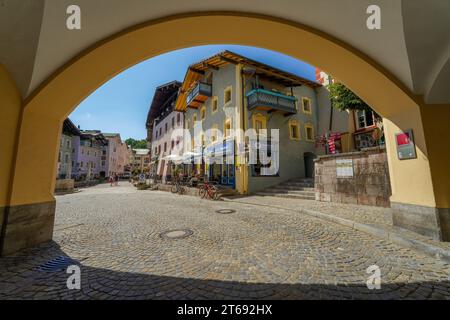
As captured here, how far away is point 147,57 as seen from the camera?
13.0 feet

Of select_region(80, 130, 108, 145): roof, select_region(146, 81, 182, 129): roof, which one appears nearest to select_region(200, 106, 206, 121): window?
select_region(146, 81, 182, 129): roof

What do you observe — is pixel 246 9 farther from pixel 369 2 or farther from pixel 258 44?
pixel 369 2

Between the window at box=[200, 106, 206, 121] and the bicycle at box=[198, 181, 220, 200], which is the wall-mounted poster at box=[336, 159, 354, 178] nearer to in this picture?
the bicycle at box=[198, 181, 220, 200]

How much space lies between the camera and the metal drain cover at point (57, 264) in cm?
291

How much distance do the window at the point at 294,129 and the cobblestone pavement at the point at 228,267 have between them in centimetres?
1237

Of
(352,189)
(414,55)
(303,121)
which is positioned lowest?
(352,189)

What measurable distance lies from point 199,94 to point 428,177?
16.2 m

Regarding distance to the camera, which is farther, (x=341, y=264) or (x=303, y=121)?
(x=303, y=121)

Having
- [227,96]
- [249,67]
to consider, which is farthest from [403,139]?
[227,96]

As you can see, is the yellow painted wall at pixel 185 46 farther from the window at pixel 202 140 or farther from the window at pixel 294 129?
the window at pixel 202 140

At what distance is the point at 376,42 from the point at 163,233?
19.8 ft

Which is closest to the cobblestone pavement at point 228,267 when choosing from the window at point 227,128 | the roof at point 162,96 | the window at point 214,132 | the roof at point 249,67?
the window at point 227,128

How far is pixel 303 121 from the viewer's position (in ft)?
56.2
